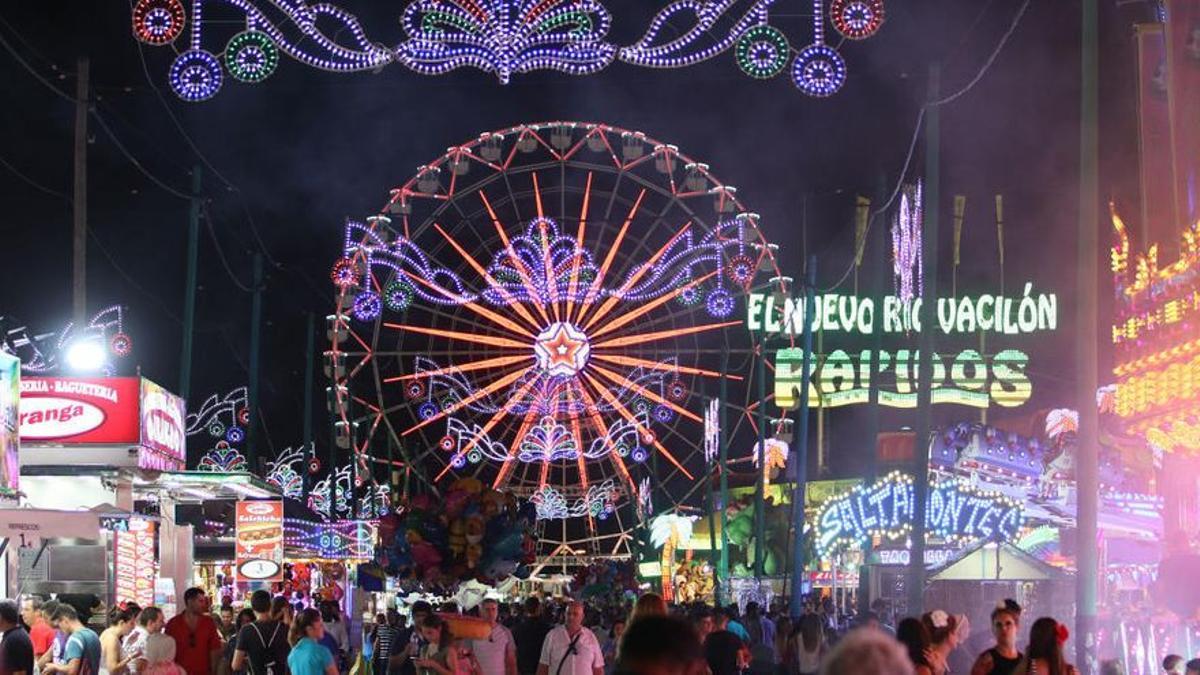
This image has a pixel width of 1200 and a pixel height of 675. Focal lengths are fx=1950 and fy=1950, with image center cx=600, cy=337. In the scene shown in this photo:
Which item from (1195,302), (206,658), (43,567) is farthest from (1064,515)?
(206,658)

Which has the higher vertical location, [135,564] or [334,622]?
[135,564]

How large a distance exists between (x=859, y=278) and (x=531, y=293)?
1223 inches

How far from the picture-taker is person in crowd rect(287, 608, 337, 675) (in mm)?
15547

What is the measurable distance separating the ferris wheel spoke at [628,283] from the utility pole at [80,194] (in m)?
21.6

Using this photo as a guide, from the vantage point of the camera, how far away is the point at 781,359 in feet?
211

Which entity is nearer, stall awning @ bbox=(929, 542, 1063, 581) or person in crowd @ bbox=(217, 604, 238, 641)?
person in crowd @ bbox=(217, 604, 238, 641)

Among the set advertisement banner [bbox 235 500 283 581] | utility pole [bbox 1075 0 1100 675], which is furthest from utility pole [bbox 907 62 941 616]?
advertisement banner [bbox 235 500 283 581]

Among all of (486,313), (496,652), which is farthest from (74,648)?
(486,313)

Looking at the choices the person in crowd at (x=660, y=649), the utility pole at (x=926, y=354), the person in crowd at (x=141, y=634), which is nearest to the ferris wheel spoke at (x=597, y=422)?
the utility pole at (x=926, y=354)

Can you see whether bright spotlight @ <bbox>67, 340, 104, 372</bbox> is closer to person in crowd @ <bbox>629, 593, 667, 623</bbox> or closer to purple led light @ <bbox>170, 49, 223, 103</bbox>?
purple led light @ <bbox>170, 49, 223, 103</bbox>

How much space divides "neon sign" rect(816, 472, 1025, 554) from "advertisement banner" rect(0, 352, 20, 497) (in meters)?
15.0

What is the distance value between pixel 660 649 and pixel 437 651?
10238 mm

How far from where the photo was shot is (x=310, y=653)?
15547 millimetres

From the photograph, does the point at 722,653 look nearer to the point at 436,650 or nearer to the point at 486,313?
the point at 436,650
